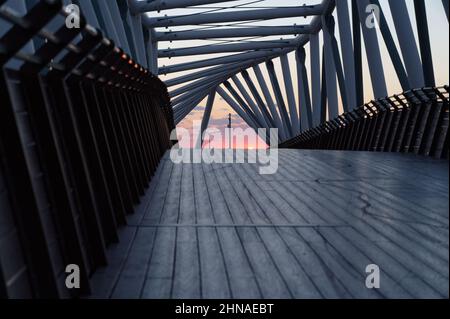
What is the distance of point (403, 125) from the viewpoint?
1512 cm

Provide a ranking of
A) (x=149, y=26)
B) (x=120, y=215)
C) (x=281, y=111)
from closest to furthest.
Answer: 1. (x=120, y=215)
2. (x=149, y=26)
3. (x=281, y=111)

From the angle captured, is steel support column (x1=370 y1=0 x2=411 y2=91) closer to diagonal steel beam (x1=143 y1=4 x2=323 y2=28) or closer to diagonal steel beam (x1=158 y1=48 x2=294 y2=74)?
diagonal steel beam (x1=143 y1=4 x2=323 y2=28)

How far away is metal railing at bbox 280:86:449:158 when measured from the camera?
12.8m

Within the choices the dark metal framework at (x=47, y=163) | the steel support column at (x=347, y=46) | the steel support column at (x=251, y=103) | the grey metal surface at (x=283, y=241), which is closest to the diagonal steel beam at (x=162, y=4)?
the steel support column at (x=347, y=46)

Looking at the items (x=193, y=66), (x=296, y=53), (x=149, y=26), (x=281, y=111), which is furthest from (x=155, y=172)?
(x=281, y=111)

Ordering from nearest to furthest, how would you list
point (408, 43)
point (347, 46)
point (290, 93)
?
point (408, 43) < point (347, 46) < point (290, 93)

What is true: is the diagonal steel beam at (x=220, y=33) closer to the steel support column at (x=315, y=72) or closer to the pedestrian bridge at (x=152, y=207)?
the steel support column at (x=315, y=72)

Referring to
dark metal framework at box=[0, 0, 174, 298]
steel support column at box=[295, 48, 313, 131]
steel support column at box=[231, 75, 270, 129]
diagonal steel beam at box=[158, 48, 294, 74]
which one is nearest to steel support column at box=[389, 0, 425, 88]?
dark metal framework at box=[0, 0, 174, 298]

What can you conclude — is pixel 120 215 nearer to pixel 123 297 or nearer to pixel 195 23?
pixel 123 297

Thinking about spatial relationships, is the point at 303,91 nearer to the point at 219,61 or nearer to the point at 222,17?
the point at 219,61

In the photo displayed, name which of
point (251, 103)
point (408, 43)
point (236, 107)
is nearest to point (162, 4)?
point (408, 43)

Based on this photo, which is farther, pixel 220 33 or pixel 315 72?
pixel 315 72

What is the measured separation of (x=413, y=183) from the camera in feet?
27.0

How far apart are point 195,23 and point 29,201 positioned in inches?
887
